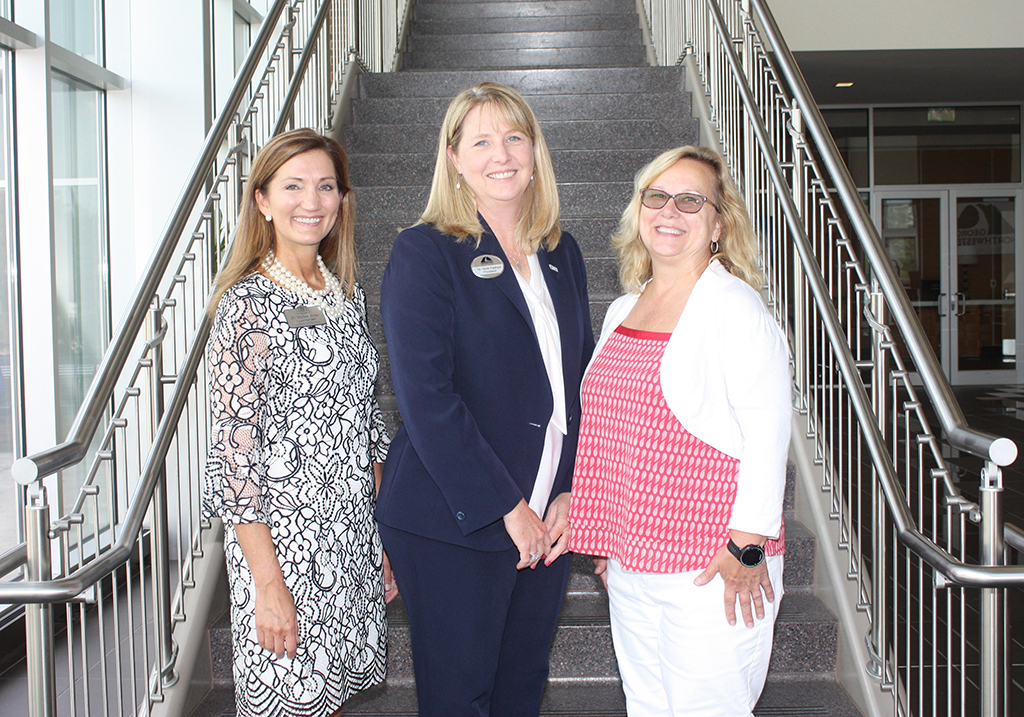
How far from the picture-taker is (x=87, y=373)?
4027 mm

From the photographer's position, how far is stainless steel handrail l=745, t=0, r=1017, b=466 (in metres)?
1.57

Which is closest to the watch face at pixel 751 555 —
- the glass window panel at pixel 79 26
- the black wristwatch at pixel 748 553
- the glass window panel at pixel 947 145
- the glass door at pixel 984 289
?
the black wristwatch at pixel 748 553

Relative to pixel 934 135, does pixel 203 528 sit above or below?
below

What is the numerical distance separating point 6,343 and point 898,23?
7.00m

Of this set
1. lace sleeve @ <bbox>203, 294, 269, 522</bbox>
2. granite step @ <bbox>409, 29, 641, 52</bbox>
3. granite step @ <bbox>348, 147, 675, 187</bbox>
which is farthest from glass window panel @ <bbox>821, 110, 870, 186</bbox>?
lace sleeve @ <bbox>203, 294, 269, 522</bbox>

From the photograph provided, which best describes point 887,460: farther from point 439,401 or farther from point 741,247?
point 439,401

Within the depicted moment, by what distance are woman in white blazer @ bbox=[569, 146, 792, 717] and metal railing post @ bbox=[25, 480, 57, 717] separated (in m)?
1.01

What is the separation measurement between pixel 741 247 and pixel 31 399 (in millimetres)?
3134

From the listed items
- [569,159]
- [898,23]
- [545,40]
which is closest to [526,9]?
[545,40]

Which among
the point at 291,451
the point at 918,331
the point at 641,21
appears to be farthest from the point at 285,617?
the point at 641,21

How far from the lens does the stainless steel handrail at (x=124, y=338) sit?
1531 millimetres

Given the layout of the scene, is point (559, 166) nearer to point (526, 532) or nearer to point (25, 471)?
point (526, 532)

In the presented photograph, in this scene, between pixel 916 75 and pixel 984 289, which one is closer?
pixel 916 75

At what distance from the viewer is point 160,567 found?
216 cm
